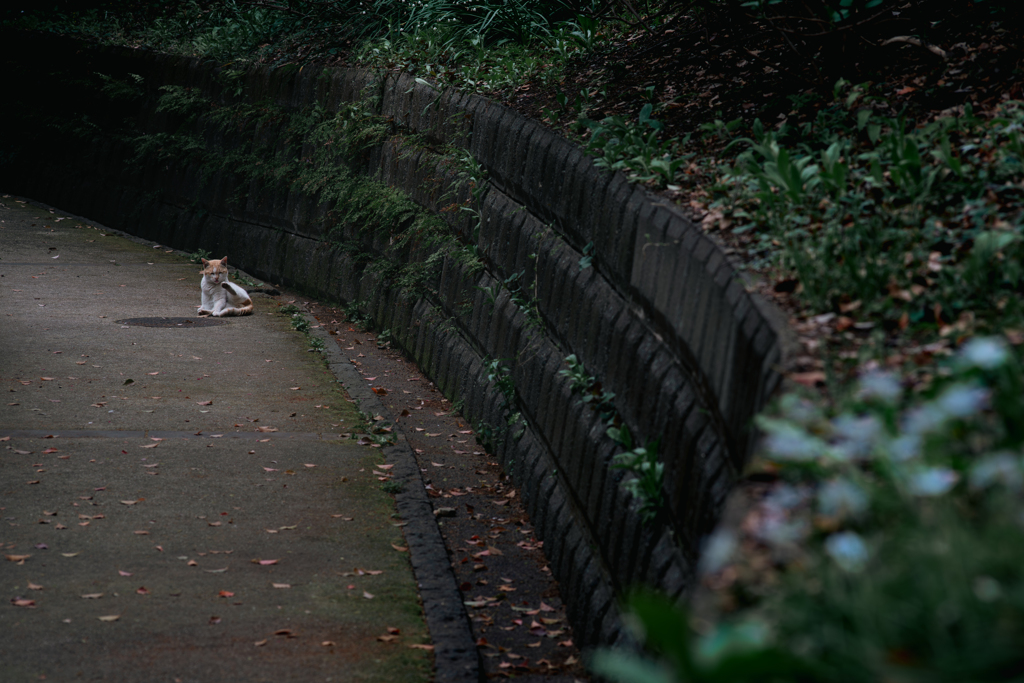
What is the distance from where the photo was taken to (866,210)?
369cm

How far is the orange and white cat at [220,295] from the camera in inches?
418

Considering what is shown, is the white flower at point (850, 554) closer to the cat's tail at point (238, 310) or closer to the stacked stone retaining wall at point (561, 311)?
the stacked stone retaining wall at point (561, 311)

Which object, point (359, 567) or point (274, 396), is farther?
point (274, 396)

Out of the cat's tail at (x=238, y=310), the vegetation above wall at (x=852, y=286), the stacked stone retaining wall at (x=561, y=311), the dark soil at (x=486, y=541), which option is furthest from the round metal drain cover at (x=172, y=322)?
the vegetation above wall at (x=852, y=286)

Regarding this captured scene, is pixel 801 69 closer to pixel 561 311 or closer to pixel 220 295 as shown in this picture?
pixel 561 311

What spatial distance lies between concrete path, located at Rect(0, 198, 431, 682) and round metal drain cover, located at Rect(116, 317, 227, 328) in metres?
0.15

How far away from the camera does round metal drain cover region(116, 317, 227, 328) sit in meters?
10.1

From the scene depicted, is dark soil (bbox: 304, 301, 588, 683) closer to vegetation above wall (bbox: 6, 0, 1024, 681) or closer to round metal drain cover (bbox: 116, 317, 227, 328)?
vegetation above wall (bbox: 6, 0, 1024, 681)

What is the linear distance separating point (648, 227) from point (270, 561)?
8.04 ft

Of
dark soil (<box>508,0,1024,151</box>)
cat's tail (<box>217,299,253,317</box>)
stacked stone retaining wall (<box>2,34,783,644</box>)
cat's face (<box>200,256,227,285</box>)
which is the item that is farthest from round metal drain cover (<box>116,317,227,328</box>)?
dark soil (<box>508,0,1024,151</box>)

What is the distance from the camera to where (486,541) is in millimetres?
5852

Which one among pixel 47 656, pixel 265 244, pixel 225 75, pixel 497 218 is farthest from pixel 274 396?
pixel 225 75

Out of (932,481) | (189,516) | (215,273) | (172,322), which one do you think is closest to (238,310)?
(215,273)

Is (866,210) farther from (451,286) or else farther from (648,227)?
(451,286)
